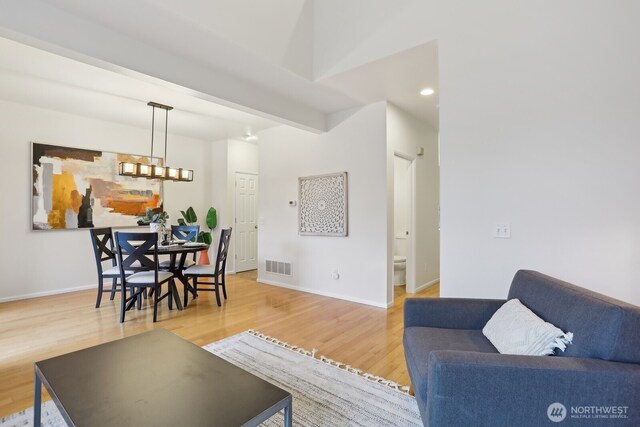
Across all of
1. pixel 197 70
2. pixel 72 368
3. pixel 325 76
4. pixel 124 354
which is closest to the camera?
pixel 72 368

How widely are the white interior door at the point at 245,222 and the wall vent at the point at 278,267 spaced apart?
4.11ft

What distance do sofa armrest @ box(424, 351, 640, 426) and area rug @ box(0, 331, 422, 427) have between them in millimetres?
718

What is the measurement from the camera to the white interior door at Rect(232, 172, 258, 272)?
21.2 feet

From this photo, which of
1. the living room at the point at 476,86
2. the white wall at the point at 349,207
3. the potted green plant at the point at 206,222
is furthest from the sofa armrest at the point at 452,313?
the potted green plant at the point at 206,222

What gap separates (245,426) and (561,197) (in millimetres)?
2339

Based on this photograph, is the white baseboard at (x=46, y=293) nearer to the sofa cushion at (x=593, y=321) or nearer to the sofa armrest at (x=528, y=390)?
the sofa armrest at (x=528, y=390)

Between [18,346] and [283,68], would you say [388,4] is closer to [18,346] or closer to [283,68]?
[283,68]

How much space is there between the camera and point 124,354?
172cm

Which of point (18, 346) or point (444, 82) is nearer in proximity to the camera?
point (444, 82)

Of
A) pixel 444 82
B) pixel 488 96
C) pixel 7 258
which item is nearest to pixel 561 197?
pixel 488 96

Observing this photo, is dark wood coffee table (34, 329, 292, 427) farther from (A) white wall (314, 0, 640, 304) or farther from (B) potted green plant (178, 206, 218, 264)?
(B) potted green plant (178, 206, 218, 264)

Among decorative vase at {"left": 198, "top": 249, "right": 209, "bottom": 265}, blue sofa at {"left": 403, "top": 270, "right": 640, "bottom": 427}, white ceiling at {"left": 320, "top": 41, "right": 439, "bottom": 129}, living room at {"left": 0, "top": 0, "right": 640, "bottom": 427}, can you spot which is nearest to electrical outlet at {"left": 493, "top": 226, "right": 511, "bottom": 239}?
living room at {"left": 0, "top": 0, "right": 640, "bottom": 427}

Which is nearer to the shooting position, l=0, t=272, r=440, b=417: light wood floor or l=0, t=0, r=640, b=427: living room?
A: l=0, t=0, r=640, b=427: living room

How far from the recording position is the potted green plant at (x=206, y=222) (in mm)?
5965
